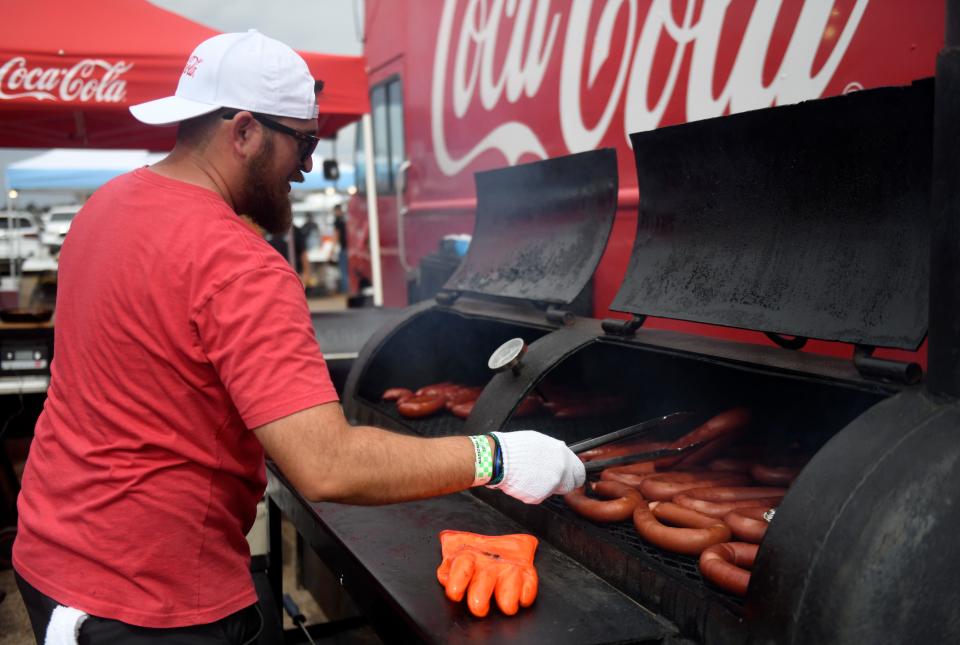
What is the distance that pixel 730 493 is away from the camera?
8.05ft

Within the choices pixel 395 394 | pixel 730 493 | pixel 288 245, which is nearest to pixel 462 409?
pixel 395 394

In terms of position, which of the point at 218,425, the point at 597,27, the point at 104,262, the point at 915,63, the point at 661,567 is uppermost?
the point at 597,27

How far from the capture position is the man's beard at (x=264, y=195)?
6.11 ft

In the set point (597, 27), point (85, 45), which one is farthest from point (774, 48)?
point (85, 45)

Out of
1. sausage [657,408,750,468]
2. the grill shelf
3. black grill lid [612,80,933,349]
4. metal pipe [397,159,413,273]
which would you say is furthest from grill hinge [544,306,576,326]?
metal pipe [397,159,413,273]

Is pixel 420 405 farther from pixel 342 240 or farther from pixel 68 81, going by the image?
pixel 342 240

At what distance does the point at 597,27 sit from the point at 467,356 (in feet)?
6.41

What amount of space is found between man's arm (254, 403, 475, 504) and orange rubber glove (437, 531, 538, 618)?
305 mm

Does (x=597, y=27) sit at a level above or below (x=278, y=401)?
above

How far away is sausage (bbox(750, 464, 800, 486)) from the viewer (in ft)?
8.41

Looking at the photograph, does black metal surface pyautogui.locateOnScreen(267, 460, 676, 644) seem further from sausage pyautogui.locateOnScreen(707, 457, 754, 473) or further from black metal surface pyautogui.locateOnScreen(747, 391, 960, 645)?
sausage pyautogui.locateOnScreen(707, 457, 754, 473)

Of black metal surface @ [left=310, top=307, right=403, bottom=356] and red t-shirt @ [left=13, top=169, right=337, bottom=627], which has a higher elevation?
red t-shirt @ [left=13, top=169, right=337, bottom=627]

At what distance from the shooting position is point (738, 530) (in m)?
2.18

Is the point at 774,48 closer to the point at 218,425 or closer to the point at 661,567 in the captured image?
the point at 661,567
